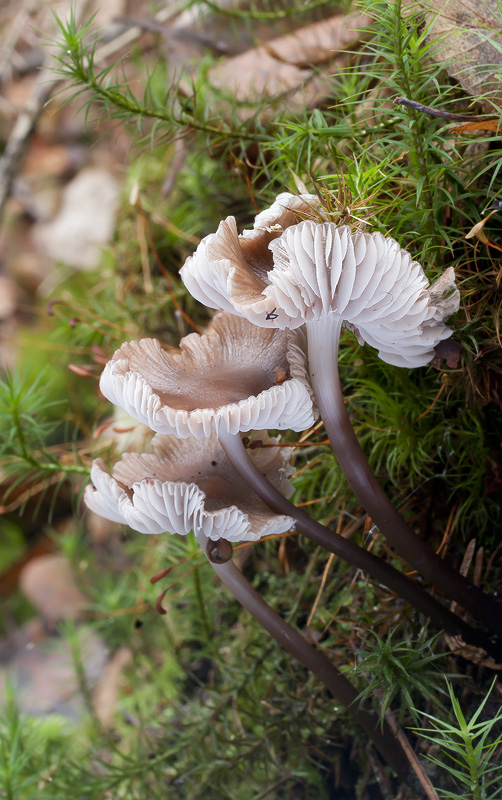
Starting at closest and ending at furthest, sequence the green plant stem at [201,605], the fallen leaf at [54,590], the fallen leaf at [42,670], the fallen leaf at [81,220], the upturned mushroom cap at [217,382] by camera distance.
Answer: the upturned mushroom cap at [217,382], the green plant stem at [201,605], the fallen leaf at [42,670], the fallen leaf at [54,590], the fallen leaf at [81,220]

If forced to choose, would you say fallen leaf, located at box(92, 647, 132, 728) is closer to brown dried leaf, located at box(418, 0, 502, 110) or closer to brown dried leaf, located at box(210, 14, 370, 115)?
brown dried leaf, located at box(210, 14, 370, 115)

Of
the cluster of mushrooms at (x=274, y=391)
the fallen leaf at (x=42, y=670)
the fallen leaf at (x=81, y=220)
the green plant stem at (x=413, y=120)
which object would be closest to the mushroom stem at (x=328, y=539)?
the cluster of mushrooms at (x=274, y=391)

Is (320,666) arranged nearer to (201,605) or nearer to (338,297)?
(201,605)

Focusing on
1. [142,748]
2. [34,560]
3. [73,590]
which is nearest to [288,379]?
[142,748]

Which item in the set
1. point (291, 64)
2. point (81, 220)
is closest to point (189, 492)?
point (291, 64)

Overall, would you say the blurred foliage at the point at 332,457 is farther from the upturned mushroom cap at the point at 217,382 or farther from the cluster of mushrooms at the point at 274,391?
the upturned mushroom cap at the point at 217,382

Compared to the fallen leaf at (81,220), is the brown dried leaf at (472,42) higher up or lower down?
higher up

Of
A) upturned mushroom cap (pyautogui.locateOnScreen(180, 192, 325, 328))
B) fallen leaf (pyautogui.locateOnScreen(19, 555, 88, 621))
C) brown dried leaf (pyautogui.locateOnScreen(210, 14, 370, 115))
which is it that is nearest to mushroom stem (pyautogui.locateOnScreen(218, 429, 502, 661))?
upturned mushroom cap (pyautogui.locateOnScreen(180, 192, 325, 328))
